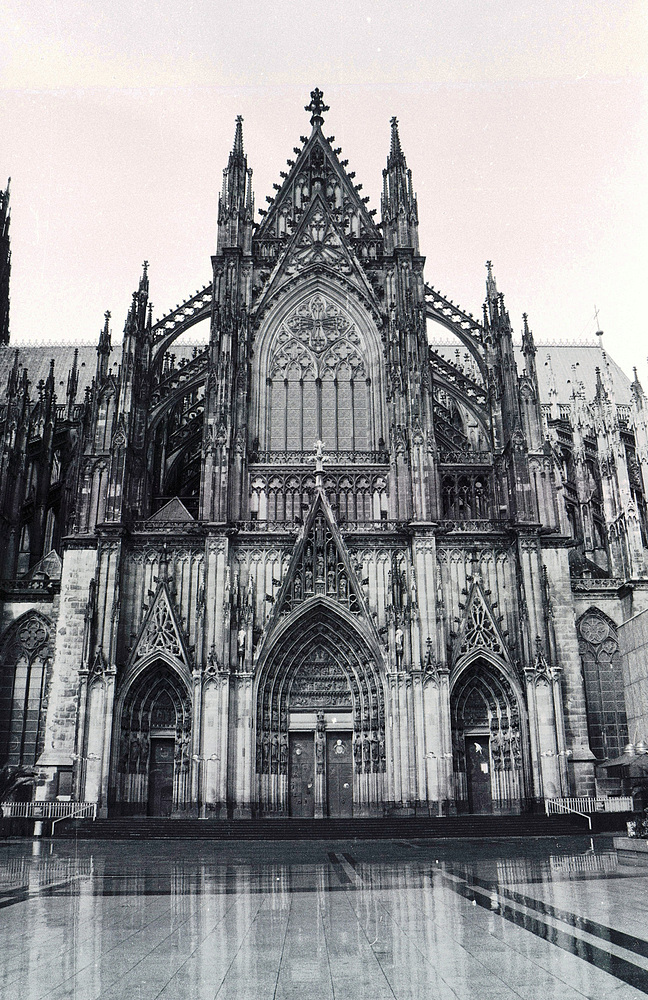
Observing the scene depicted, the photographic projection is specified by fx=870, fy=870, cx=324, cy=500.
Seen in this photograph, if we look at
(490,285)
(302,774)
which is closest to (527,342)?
(490,285)

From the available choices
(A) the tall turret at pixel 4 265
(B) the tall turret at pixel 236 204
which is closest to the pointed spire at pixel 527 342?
(B) the tall turret at pixel 236 204

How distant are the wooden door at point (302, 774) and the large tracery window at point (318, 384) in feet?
41.0

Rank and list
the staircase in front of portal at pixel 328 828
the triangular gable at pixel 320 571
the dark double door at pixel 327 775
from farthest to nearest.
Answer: the triangular gable at pixel 320 571 < the dark double door at pixel 327 775 < the staircase in front of portal at pixel 328 828

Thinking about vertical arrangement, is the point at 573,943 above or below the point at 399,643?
below

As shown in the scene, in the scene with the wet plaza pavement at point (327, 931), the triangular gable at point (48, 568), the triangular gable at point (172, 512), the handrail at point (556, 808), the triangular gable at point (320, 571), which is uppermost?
the triangular gable at point (172, 512)

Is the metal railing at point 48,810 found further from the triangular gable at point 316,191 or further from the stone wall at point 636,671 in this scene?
the triangular gable at point 316,191

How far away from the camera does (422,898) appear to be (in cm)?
1184

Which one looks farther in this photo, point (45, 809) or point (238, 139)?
point (238, 139)

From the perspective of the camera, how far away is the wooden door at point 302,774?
33719 mm

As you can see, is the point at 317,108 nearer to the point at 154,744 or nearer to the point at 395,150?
the point at 395,150

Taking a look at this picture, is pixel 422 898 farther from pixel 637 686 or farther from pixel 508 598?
pixel 508 598

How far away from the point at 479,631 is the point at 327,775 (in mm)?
8211

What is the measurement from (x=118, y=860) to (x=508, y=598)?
64.4 feet

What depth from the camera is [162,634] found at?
110ft
